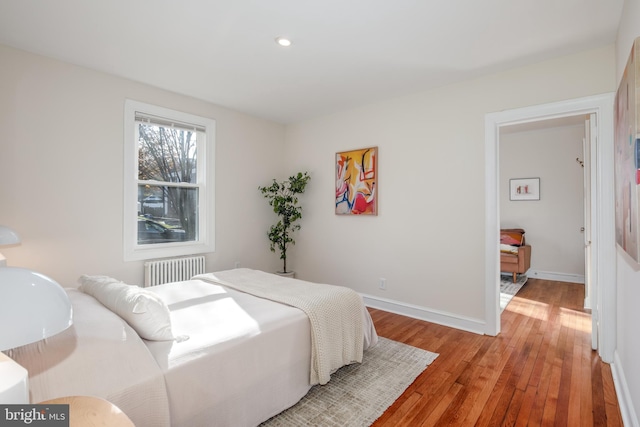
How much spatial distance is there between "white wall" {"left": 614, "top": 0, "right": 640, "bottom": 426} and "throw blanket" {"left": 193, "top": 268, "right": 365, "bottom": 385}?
1.52 metres

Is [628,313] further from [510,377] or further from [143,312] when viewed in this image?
[143,312]

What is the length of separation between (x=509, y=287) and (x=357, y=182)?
9.73 ft

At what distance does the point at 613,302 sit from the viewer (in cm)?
245

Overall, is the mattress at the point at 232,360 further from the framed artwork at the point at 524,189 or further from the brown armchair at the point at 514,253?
the framed artwork at the point at 524,189

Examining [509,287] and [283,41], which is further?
[509,287]

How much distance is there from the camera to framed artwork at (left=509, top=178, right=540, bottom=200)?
5.58 metres

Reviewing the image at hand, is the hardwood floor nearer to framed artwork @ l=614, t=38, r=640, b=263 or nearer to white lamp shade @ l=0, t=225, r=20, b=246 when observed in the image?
framed artwork @ l=614, t=38, r=640, b=263

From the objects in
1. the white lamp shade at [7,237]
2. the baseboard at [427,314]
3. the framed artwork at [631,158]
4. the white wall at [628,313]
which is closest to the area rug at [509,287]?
the baseboard at [427,314]

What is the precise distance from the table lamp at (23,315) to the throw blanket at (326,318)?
4.85 ft

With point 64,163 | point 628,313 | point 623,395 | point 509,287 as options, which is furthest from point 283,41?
point 509,287

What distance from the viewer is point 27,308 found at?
72 centimetres

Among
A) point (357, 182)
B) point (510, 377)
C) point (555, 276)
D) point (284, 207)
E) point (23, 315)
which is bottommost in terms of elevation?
point (510, 377)

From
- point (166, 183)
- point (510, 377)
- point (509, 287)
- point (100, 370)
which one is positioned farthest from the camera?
point (509, 287)

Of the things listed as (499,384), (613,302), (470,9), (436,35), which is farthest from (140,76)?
(613,302)
